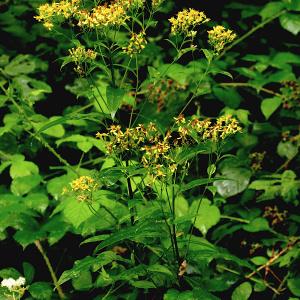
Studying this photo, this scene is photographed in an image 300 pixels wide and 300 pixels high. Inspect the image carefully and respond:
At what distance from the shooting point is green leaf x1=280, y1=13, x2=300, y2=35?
330 centimetres

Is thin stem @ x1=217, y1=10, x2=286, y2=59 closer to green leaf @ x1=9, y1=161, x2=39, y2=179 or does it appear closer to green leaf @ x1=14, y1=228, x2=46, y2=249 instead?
green leaf @ x1=9, y1=161, x2=39, y2=179

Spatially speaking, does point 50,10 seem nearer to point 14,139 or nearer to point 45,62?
point 14,139

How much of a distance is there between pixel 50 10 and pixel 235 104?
180 centimetres

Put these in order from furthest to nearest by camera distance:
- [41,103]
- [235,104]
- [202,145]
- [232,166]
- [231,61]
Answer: [41,103] → [231,61] → [235,104] → [232,166] → [202,145]

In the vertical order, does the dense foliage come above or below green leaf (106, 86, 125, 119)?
below

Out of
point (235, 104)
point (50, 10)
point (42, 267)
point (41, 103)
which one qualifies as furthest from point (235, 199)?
point (50, 10)

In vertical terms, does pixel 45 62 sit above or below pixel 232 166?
above

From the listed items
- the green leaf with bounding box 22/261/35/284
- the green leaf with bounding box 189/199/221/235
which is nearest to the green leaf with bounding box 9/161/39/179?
the green leaf with bounding box 22/261/35/284

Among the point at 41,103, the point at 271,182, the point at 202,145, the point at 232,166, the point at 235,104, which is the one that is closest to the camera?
the point at 202,145

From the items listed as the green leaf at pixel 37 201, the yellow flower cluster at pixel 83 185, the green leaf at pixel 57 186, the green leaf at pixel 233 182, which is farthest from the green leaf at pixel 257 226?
the yellow flower cluster at pixel 83 185

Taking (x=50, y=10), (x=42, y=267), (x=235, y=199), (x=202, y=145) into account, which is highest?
(x=50, y=10)

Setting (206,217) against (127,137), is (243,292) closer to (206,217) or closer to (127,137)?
(206,217)

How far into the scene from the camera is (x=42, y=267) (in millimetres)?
3244

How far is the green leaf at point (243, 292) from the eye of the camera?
2637mm
